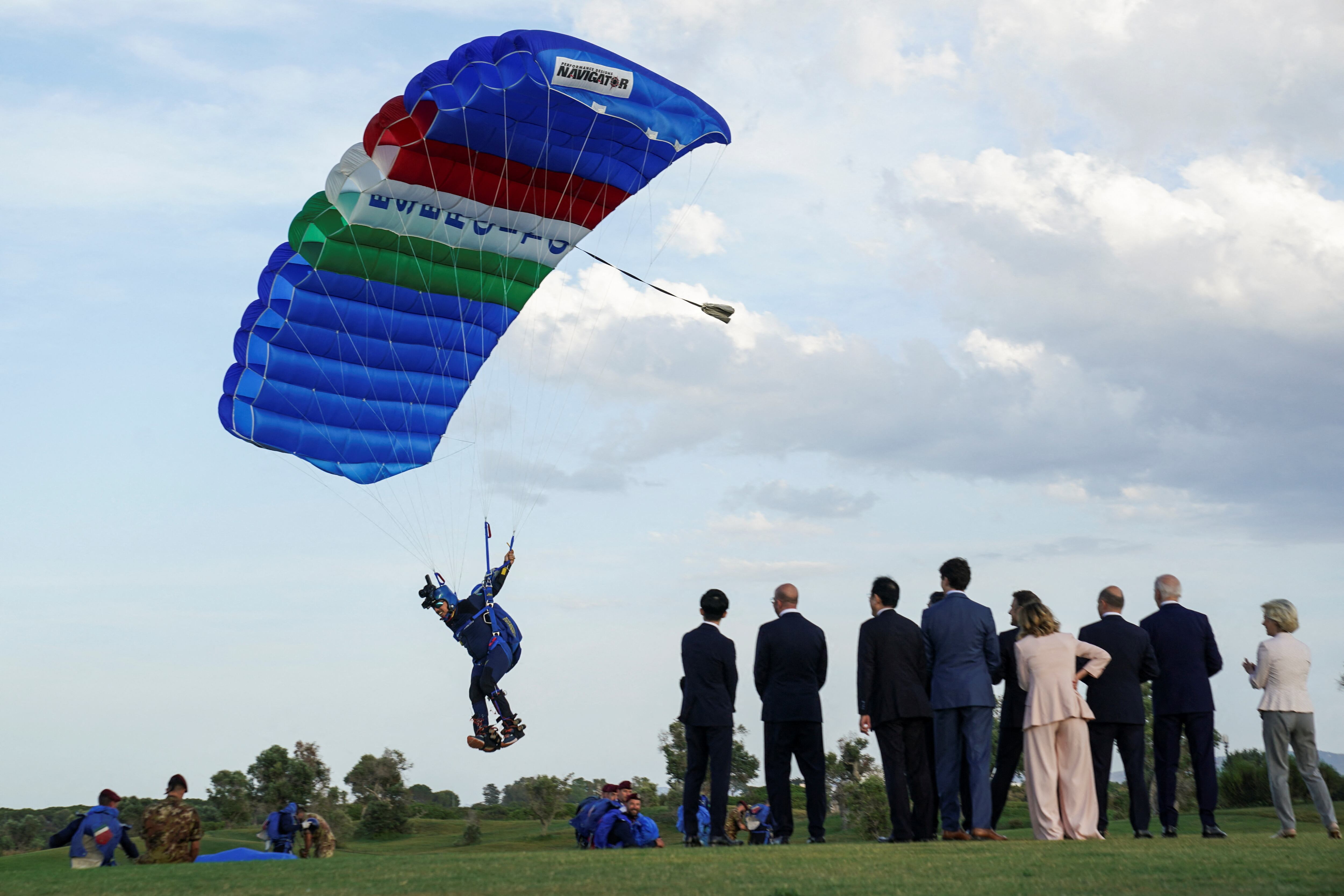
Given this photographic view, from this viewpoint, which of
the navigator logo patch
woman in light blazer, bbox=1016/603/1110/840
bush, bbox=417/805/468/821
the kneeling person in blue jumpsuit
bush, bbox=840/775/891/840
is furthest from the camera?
bush, bbox=417/805/468/821

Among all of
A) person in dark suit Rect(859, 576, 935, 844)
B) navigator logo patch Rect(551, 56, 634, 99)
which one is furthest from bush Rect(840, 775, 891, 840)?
navigator logo patch Rect(551, 56, 634, 99)

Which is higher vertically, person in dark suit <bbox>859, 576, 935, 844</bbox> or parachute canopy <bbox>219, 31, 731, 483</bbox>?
parachute canopy <bbox>219, 31, 731, 483</bbox>

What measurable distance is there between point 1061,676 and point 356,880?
194 inches

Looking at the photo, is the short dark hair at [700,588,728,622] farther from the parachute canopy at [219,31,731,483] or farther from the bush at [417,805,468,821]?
the bush at [417,805,468,821]

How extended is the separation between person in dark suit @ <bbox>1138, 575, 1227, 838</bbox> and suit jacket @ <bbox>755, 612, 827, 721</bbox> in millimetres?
2546

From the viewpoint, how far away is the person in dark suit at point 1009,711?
894cm

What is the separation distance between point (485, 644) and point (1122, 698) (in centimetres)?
710

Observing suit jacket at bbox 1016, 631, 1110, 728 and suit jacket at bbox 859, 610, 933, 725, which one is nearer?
suit jacket at bbox 1016, 631, 1110, 728

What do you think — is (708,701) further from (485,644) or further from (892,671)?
(485,644)

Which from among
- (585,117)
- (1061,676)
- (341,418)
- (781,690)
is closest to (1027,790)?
(1061,676)

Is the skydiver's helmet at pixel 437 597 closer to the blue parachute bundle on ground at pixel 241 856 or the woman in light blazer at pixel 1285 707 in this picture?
the blue parachute bundle on ground at pixel 241 856

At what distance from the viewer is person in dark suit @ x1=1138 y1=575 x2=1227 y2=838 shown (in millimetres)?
8977

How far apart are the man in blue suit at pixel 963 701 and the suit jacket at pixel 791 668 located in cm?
81

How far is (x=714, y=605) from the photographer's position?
9117mm
